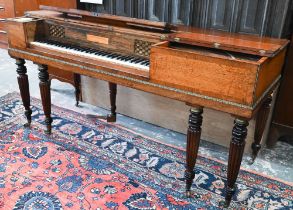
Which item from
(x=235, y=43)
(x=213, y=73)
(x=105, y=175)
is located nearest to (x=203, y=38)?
(x=235, y=43)

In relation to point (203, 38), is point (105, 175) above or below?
below

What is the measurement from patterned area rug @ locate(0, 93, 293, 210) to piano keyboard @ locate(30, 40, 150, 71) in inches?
30.1

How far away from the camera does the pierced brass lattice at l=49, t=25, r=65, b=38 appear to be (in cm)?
228

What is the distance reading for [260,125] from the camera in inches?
87.0

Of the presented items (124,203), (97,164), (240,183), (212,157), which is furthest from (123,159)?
(240,183)

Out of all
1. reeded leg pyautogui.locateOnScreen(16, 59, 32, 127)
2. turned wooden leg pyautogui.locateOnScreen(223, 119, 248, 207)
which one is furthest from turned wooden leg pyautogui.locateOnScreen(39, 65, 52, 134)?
turned wooden leg pyautogui.locateOnScreen(223, 119, 248, 207)

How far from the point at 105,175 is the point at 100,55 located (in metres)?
0.81

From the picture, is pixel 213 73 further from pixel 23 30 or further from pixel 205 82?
→ pixel 23 30

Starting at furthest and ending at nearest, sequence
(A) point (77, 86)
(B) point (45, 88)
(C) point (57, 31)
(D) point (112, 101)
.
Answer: (A) point (77, 86) < (D) point (112, 101) < (B) point (45, 88) < (C) point (57, 31)

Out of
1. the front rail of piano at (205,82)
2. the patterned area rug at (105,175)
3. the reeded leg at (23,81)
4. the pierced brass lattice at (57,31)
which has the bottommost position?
the patterned area rug at (105,175)

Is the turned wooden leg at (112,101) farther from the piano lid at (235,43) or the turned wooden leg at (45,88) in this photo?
the piano lid at (235,43)

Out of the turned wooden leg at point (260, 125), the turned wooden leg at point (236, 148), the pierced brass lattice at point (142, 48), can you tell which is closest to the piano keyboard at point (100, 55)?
the pierced brass lattice at point (142, 48)

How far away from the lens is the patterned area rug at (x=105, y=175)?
1923mm

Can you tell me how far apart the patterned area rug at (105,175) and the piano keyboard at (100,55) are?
2.51ft
